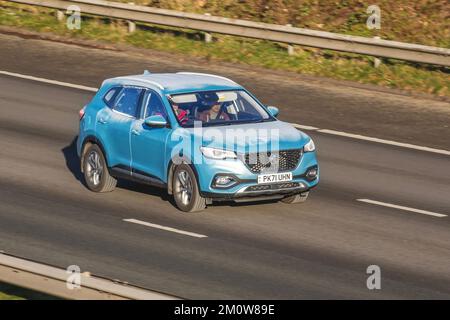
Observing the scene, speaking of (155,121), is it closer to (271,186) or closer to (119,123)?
(119,123)

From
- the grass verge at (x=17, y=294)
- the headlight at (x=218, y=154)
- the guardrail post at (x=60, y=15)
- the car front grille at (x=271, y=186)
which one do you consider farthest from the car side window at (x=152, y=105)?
the guardrail post at (x=60, y=15)

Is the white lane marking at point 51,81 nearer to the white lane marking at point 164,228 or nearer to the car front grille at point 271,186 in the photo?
the white lane marking at point 164,228

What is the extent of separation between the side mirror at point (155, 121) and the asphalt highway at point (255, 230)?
45.5 inches

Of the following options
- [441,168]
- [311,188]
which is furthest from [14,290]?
[441,168]

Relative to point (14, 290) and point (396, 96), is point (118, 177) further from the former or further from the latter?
point (396, 96)

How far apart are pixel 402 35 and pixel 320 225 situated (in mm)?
13009

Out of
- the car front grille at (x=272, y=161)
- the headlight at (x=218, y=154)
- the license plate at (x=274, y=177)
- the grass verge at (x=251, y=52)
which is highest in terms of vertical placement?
the headlight at (x=218, y=154)

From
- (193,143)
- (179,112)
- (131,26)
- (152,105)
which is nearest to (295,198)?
(193,143)

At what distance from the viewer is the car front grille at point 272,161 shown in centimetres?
1672

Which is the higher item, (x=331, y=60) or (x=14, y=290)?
(x=14, y=290)

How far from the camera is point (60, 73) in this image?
2656 centimetres

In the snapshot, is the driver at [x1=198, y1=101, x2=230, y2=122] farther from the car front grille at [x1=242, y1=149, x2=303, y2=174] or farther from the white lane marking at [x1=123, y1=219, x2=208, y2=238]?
the white lane marking at [x1=123, y1=219, x2=208, y2=238]

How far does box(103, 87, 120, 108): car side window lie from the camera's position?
18641 mm

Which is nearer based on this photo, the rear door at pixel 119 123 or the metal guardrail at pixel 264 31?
→ the rear door at pixel 119 123
